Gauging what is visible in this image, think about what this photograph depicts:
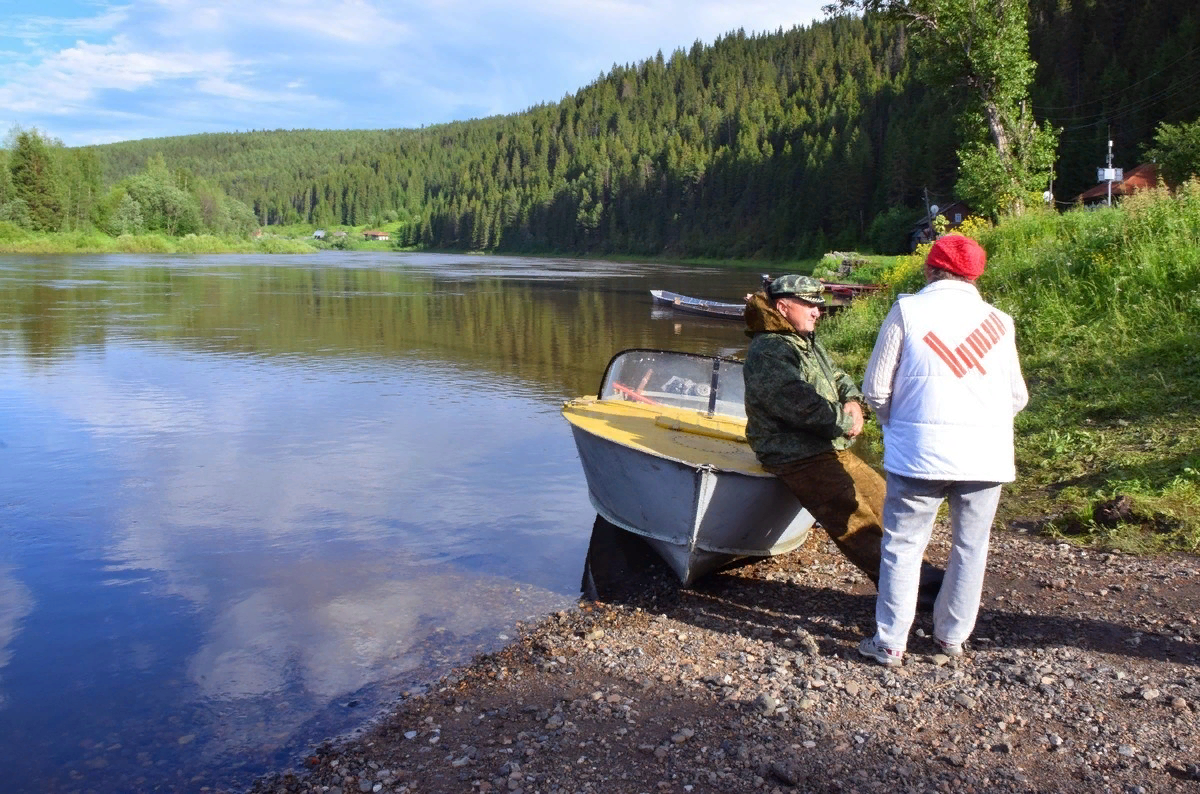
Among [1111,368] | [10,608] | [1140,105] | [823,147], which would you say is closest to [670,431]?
[10,608]

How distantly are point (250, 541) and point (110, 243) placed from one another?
121535 mm

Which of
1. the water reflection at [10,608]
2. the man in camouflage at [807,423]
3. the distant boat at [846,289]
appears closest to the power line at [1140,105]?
the distant boat at [846,289]

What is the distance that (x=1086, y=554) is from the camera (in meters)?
7.20

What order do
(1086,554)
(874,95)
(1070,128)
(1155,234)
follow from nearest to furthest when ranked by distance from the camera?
(1086,554) → (1155,234) → (1070,128) → (874,95)

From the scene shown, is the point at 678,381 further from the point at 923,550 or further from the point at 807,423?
the point at 923,550

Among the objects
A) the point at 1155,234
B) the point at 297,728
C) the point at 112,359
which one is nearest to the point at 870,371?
the point at 297,728

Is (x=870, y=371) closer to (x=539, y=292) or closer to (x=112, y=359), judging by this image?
(x=112, y=359)

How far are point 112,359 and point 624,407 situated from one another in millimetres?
17525

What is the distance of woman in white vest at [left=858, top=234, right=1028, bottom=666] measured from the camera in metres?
4.99

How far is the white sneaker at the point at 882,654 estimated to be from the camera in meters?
5.38

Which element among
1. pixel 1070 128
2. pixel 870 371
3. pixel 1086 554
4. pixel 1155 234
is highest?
pixel 1070 128

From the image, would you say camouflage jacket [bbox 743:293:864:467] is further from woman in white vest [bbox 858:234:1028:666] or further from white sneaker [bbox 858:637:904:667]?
white sneaker [bbox 858:637:904:667]

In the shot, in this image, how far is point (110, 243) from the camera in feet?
379

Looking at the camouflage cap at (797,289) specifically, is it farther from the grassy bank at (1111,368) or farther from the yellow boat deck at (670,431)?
the grassy bank at (1111,368)
